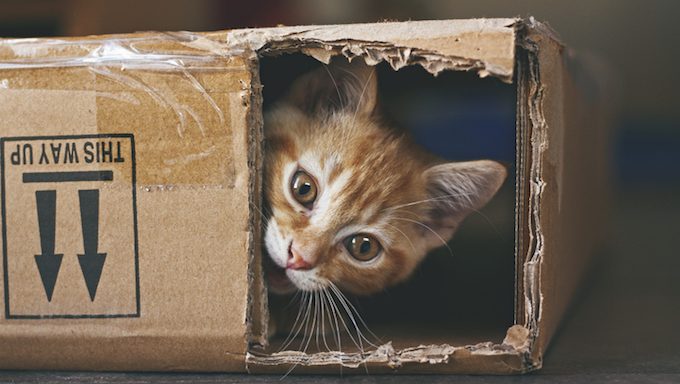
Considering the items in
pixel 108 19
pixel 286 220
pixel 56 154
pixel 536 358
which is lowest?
pixel 536 358

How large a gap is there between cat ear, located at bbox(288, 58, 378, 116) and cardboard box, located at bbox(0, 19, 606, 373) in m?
0.24

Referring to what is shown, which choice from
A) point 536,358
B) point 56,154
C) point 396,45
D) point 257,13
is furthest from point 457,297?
point 257,13

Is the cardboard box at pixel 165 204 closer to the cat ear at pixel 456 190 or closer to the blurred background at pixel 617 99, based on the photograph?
the cat ear at pixel 456 190

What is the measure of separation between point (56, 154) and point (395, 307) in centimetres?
75

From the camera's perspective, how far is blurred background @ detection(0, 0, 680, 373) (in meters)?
1.36

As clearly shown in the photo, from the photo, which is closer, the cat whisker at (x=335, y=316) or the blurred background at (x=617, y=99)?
the cat whisker at (x=335, y=316)

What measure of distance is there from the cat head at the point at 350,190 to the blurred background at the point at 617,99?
1.15 ft

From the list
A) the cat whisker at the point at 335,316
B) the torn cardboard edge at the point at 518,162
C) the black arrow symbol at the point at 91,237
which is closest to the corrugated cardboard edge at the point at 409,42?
the torn cardboard edge at the point at 518,162

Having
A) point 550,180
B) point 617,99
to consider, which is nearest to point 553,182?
point 550,180

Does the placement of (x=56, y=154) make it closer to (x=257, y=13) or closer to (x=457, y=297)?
(x=457, y=297)

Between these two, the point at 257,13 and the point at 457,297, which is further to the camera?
the point at 257,13

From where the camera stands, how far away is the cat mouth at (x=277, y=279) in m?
1.19

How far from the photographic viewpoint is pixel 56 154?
3.48 feet

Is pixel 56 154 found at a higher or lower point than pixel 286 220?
higher
